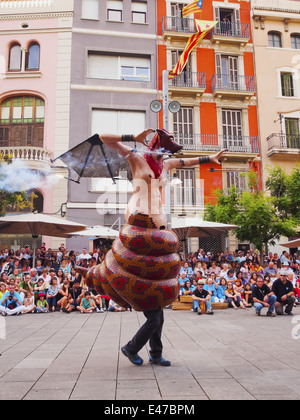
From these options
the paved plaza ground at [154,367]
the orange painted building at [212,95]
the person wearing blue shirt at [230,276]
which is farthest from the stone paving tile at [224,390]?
the orange painted building at [212,95]

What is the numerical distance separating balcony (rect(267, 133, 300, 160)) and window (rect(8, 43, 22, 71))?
49.2 ft

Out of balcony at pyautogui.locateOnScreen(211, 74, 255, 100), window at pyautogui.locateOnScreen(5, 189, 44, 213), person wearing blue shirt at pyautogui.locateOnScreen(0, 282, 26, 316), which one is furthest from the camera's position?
balcony at pyautogui.locateOnScreen(211, 74, 255, 100)

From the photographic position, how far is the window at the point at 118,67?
20844 millimetres

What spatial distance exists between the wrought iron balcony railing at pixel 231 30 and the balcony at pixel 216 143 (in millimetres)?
6376

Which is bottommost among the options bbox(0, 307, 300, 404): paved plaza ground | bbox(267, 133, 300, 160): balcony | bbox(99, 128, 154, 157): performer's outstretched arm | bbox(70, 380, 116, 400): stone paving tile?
bbox(0, 307, 300, 404): paved plaza ground

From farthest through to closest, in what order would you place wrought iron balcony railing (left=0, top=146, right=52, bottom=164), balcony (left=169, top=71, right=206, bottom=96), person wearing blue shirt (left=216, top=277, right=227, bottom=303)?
balcony (left=169, top=71, right=206, bottom=96)
wrought iron balcony railing (left=0, top=146, right=52, bottom=164)
person wearing blue shirt (left=216, top=277, right=227, bottom=303)

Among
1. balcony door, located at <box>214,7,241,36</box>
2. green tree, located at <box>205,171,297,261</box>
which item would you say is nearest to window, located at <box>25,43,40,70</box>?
balcony door, located at <box>214,7,241,36</box>

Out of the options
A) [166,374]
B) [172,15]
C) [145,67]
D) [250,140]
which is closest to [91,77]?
[145,67]

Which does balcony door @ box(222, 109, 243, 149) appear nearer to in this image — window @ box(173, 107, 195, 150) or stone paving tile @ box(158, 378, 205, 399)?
window @ box(173, 107, 195, 150)

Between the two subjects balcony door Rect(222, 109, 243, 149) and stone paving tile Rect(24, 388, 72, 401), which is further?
balcony door Rect(222, 109, 243, 149)

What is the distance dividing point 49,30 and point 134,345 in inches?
816

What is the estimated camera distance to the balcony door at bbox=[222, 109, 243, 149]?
861 inches

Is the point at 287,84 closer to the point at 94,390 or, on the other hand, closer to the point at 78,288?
the point at 78,288

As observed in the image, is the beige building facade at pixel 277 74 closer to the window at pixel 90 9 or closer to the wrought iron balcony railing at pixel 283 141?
the wrought iron balcony railing at pixel 283 141
